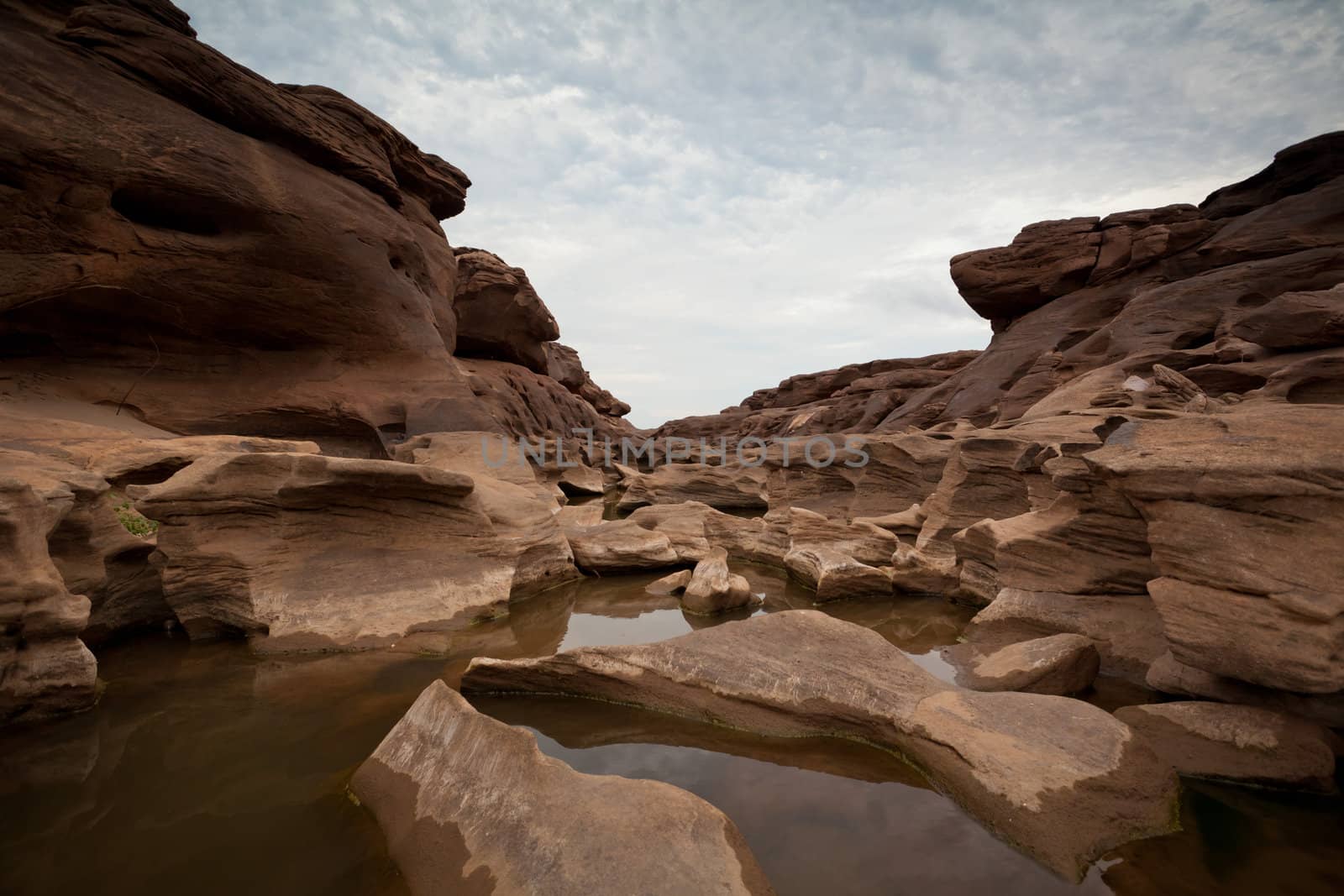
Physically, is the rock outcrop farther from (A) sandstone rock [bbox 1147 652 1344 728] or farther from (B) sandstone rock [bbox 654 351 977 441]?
(B) sandstone rock [bbox 654 351 977 441]

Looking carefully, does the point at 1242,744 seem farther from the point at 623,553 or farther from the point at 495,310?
the point at 495,310

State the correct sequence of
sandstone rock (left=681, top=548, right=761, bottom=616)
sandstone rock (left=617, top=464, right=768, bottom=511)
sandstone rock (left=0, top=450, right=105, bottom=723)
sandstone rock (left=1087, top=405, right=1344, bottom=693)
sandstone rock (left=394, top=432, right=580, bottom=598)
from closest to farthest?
sandstone rock (left=1087, top=405, right=1344, bottom=693) < sandstone rock (left=0, top=450, right=105, bottom=723) < sandstone rock (left=681, top=548, right=761, bottom=616) < sandstone rock (left=394, top=432, right=580, bottom=598) < sandstone rock (left=617, top=464, right=768, bottom=511)

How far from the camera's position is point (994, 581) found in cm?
681

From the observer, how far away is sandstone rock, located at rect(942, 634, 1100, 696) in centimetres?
436

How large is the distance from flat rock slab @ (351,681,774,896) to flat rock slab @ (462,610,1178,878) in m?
1.34

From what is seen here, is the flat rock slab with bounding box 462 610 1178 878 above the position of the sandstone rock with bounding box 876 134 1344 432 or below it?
below

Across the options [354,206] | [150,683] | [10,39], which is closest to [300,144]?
[354,206]

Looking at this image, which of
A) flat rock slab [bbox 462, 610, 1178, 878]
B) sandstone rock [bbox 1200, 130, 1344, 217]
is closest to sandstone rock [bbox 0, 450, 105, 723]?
flat rock slab [bbox 462, 610, 1178, 878]

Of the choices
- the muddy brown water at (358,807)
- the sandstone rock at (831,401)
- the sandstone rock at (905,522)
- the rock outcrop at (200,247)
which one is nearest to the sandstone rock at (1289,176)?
the sandstone rock at (831,401)

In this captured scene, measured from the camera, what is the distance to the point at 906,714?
367 cm

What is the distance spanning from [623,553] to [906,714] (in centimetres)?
566

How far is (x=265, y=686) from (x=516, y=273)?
86.3ft

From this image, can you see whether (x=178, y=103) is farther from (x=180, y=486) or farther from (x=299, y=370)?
(x=180, y=486)

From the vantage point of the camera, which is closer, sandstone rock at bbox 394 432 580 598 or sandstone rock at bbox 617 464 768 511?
sandstone rock at bbox 394 432 580 598
